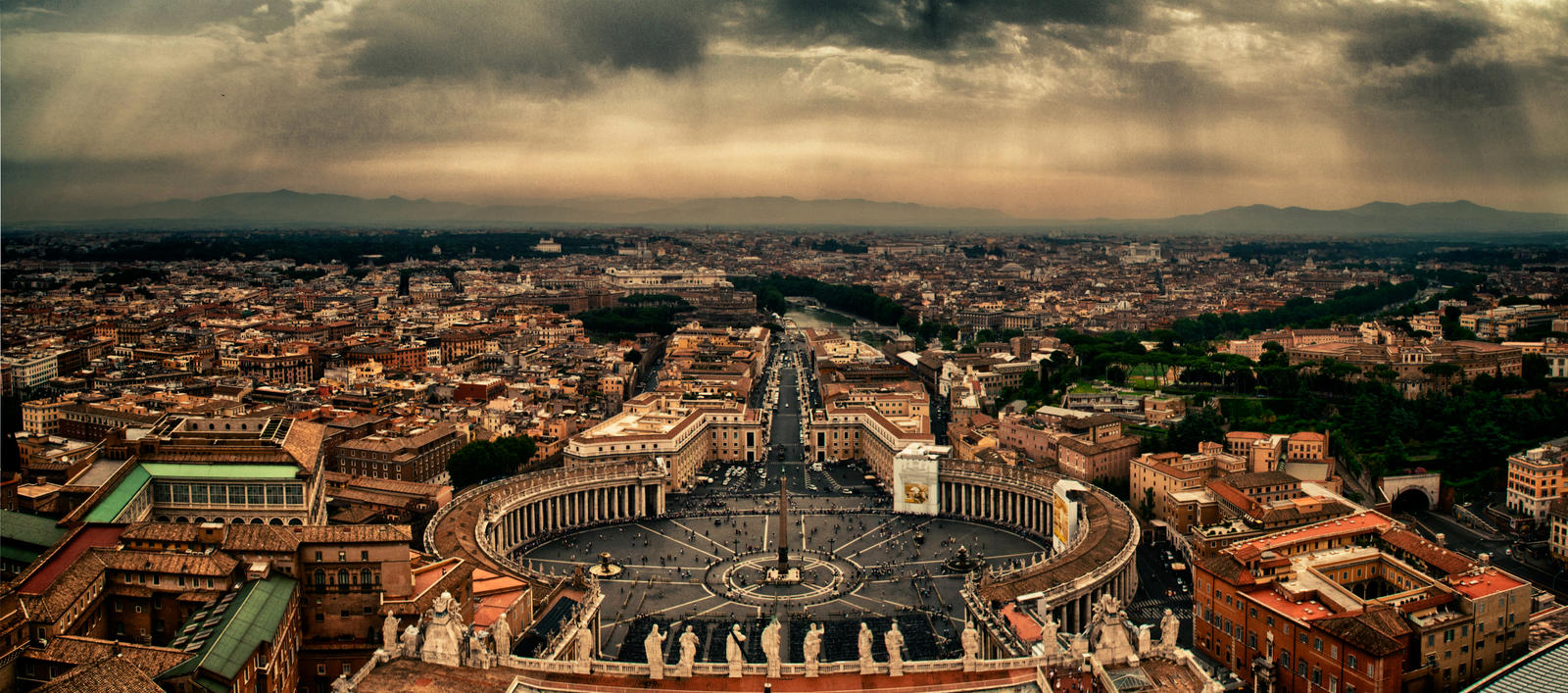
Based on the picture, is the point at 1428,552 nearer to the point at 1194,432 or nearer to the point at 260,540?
the point at 1194,432

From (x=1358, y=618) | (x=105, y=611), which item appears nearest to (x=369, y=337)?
(x=105, y=611)

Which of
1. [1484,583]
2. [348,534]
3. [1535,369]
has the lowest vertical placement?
[1484,583]

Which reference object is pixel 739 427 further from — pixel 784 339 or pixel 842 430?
pixel 784 339

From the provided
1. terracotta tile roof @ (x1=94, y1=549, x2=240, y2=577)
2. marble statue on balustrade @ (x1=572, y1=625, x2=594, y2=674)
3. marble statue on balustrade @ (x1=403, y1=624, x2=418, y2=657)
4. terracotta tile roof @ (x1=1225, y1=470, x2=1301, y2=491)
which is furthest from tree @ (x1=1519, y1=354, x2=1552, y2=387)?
terracotta tile roof @ (x1=94, y1=549, x2=240, y2=577)

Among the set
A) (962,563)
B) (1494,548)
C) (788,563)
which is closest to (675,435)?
(788,563)

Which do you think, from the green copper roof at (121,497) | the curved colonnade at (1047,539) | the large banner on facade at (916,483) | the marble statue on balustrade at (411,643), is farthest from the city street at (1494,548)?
the green copper roof at (121,497)

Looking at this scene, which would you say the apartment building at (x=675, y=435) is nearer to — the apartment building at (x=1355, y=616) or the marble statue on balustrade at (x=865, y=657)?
the apartment building at (x=1355, y=616)
